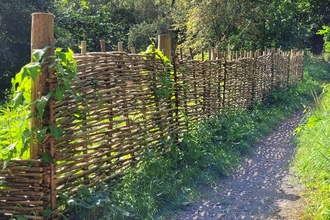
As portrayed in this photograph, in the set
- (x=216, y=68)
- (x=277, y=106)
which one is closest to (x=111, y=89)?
(x=216, y=68)

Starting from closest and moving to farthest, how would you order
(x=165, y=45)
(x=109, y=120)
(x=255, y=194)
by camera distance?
1. (x=109, y=120)
2. (x=255, y=194)
3. (x=165, y=45)

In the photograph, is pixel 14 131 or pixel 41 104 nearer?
pixel 41 104

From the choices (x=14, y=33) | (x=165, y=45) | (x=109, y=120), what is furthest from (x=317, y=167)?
(x=14, y=33)

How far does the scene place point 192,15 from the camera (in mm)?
19188

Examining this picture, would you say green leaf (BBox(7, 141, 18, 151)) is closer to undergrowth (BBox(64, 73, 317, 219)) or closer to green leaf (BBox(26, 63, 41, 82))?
green leaf (BBox(26, 63, 41, 82))

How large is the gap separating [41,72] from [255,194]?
3.01 m

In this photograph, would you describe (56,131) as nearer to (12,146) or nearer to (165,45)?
(12,146)

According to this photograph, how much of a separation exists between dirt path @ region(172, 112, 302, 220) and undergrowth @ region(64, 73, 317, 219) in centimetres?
17

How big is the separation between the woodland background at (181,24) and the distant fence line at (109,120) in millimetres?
3342

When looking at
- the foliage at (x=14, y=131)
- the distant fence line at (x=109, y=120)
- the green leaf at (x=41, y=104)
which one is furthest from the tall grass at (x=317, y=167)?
the foliage at (x=14, y=131)

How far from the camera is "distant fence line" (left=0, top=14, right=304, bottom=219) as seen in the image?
138 inches

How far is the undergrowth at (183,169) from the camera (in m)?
4.10

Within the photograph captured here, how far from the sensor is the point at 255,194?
4902 mm

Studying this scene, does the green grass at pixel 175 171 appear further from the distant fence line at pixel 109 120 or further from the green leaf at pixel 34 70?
the green leaf at pixel 34 70
